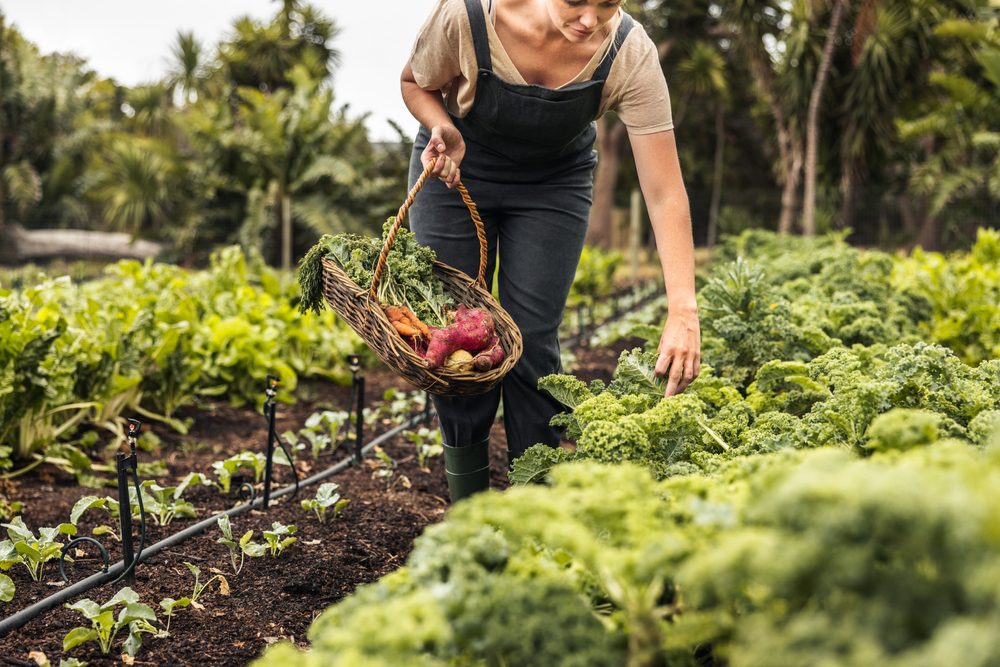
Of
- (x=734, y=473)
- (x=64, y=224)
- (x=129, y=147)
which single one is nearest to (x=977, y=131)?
(x=129, y=147)

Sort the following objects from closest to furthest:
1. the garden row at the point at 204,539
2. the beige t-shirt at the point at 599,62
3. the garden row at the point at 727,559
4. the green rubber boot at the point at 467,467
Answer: the garden row at the point at 727,559 → the garden row at the point at 204,539 → the beige t-shirt at the point at 599,62 → the green rubber boot at the point at 467,467

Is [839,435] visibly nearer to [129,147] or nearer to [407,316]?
[407,316]

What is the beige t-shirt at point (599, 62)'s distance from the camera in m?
2.42

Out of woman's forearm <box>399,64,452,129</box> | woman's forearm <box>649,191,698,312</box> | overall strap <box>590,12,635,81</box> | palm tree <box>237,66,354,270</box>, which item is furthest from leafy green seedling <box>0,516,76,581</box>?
palm tree <box>237,66,354,270</box>

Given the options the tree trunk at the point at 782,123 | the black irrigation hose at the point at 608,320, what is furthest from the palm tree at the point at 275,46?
the black irrigation hose at the point at 608,320

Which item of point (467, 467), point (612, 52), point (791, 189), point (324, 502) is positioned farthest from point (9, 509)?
point (791, 189)

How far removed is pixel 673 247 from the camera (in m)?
2.44

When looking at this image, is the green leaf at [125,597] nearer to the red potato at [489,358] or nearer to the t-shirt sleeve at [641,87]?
the red potato at [489,358]

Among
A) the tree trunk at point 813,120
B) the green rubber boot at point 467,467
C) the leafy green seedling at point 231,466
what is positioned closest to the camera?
the green rubber boot at point 467,467

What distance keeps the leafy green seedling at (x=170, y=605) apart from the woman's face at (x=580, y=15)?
5.44 ft

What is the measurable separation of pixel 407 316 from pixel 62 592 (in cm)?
111

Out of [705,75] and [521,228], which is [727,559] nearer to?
[521,228]

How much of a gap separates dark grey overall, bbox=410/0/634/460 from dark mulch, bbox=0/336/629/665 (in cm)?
48

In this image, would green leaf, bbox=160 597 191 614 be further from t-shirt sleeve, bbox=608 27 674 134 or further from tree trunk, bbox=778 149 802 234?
tree trunk, bbox=778 149 802 234
